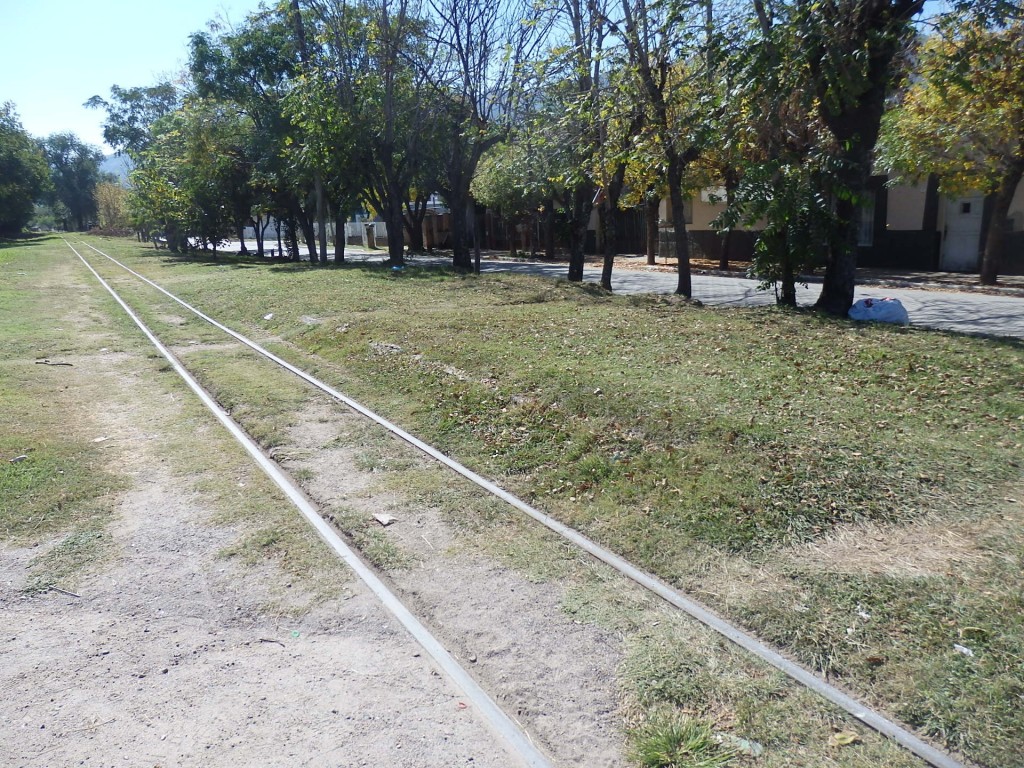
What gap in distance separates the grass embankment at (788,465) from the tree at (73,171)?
13363 cm

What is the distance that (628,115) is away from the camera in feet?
52.5

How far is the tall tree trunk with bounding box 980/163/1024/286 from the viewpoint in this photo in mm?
20016

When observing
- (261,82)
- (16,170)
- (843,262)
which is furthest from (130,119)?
(843,262)

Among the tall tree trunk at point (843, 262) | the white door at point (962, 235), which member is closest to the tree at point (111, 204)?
the white door at point (962, 235)

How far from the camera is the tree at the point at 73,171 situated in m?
124

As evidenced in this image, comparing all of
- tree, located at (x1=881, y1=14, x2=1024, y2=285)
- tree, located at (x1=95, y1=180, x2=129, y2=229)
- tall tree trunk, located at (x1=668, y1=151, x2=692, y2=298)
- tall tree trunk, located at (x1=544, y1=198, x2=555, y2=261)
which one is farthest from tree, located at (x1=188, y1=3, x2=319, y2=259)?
tree, located at (x1=95, y1=180, x2=129, y2=229)

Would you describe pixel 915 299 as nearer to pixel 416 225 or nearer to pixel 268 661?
pixel 268 661

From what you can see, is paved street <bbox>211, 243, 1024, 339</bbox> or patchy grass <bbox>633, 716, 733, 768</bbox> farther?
paved street <bbox>211, 243, 1024, 339</bbox>

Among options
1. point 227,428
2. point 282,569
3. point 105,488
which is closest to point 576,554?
point 282,569

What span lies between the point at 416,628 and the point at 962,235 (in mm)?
28726

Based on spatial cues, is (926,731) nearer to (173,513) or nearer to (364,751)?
(364,751)

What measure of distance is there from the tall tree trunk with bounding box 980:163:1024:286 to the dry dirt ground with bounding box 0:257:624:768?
20529mm

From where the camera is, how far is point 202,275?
29656 millimetres

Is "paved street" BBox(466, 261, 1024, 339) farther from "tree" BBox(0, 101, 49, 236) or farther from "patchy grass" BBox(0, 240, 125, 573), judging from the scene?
"tree" BBox(0, 101, 49, 236)
